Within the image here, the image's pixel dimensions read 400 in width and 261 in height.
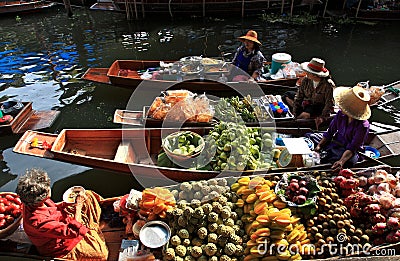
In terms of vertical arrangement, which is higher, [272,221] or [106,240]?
[272,221]

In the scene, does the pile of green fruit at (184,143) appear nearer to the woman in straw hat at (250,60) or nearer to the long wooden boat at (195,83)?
the long wooden boat at (195,83)

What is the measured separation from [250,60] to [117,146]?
3606 mm

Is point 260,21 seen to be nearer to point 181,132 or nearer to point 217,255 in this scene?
point 181,132

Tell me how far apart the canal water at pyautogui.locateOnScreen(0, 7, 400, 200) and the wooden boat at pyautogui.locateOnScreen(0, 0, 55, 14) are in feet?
1.12

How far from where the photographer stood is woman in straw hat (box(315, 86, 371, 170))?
4.63 m

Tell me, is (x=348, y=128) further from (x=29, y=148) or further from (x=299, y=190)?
(x=29, y=148)

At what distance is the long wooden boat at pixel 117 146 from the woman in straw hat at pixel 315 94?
22.8 inches

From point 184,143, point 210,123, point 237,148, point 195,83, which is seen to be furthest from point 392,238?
point 195,83

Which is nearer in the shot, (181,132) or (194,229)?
(194,229)

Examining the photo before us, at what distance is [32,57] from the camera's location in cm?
1130

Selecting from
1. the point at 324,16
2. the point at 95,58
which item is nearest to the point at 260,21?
the point at 324,16

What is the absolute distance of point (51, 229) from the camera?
11.3ft

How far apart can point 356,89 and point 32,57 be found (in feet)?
34.7

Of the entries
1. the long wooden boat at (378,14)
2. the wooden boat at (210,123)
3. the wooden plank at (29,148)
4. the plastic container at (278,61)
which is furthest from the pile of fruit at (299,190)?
the long wooden boat at (378,14)
